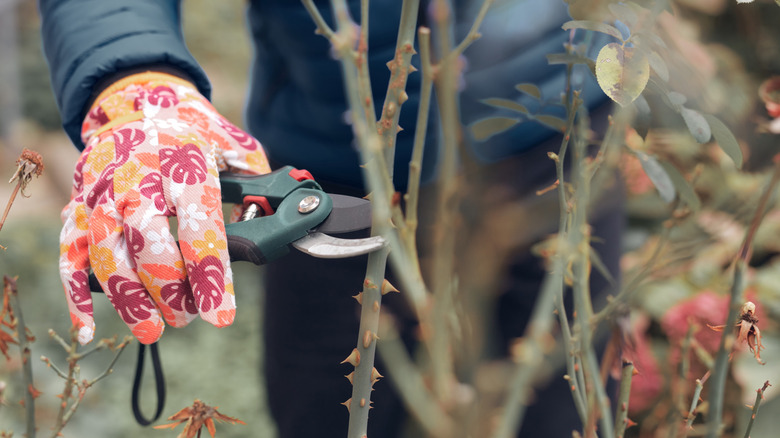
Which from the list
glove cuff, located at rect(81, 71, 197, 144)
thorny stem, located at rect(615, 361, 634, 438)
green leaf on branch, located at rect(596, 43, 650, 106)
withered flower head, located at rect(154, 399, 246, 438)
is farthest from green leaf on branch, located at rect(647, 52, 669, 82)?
glove cuff, located at rect(81, 71, 197, 144)

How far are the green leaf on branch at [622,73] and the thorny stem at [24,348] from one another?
0.52 meters

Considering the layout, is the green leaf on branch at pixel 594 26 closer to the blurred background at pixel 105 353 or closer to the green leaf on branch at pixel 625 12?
the green leaf on branch at pixel 625 12

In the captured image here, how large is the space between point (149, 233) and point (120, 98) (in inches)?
11.2

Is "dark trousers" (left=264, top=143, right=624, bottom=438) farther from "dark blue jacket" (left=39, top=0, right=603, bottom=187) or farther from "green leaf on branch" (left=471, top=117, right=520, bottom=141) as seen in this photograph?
"green leaf on branch" (left=471, top=117, right=520, bottom=141)

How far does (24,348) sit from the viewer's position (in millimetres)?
603

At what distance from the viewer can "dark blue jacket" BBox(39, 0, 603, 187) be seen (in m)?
0.95

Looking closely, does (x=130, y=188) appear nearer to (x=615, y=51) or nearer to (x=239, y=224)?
(x=239, y=224)

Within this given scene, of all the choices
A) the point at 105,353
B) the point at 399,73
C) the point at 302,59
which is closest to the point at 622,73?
the point at 399,73

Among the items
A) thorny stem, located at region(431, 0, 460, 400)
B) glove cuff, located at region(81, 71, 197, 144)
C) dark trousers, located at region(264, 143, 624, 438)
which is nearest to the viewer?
thorny stem, located at region(431, 0, 460, 400)

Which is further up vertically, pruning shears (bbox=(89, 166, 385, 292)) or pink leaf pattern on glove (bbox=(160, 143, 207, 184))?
pink leaf pattern on glove (bbox=(160, 143, 207, 184))

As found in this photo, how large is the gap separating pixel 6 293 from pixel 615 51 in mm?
565

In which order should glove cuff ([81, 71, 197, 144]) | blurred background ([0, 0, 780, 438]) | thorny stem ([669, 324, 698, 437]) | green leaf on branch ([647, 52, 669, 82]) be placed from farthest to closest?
blurred background ([0, 0, 780, 438]), glove cuff ([81, 71, 197, 144]), thorny stem ([669, 324, 698, 437]), green leaf on branch ([647, 52, 669, 82])

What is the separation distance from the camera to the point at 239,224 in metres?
0.76

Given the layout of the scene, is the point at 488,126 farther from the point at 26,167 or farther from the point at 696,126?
the point at 26,167
